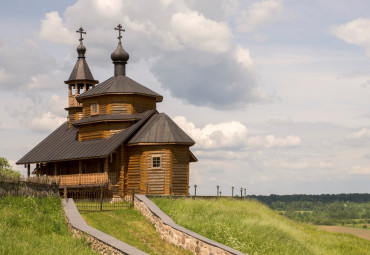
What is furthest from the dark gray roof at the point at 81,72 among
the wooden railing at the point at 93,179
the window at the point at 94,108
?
the wooden railing at the point at 93,179

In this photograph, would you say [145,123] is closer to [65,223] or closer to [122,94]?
[122,94]

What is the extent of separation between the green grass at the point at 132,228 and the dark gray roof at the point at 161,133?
6.66 metres

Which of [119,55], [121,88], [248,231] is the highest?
[119,55]

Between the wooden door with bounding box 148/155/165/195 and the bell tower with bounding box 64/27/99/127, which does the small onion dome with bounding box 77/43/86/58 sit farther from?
the wooden door with bounding box 148/155/165/195

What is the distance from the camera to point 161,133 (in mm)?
35344

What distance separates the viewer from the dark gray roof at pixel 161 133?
115ft

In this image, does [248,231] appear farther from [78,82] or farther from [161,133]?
[78,82]

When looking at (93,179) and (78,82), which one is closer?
(93,179)

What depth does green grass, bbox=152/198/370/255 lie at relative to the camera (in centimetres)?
2428

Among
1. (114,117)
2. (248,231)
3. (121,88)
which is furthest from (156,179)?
(248,231)

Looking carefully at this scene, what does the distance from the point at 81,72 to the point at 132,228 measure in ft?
71.2

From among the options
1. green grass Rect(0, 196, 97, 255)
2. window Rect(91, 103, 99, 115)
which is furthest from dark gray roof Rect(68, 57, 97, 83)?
green grass Rect(0, 196, 97, 255)

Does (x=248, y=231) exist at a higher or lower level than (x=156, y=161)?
lower

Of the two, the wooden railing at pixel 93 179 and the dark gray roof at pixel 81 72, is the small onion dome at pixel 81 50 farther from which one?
the wooden railing at pixel 93 179
